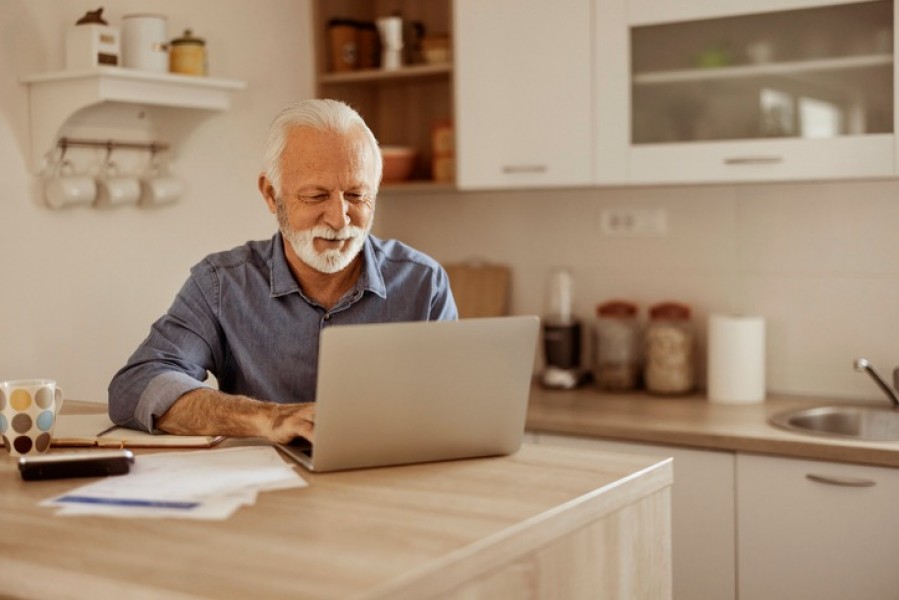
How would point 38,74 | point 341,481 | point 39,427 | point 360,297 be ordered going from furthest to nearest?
point 38,74 → point 360,297 → point 39,427 → point 341,481

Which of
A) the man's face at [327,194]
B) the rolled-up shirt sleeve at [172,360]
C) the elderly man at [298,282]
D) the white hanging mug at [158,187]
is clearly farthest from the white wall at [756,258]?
the rolled-up shirt sleeve at [172,360]

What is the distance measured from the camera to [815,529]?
8.78 ft

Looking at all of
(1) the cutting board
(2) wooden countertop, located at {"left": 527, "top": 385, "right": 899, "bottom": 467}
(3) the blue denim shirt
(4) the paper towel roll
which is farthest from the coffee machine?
(3) the blue denim shirt

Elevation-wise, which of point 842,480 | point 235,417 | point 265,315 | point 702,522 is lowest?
point 702,522

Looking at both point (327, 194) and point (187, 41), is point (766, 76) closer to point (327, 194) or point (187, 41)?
point (327, 194)

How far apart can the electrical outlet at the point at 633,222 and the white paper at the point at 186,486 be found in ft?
6.13

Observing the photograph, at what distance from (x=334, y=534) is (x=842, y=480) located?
1.62m

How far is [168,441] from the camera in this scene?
1855 millimetres

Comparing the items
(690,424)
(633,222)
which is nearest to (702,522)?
(690,424)

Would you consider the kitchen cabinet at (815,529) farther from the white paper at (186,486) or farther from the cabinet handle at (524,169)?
the white paper at (186,486)

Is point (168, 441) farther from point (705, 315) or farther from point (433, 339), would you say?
point (705, 315)

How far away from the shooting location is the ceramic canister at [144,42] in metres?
2.83

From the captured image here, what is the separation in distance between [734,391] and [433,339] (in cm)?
168

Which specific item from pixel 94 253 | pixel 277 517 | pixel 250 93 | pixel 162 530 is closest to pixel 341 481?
pixel 277 517
